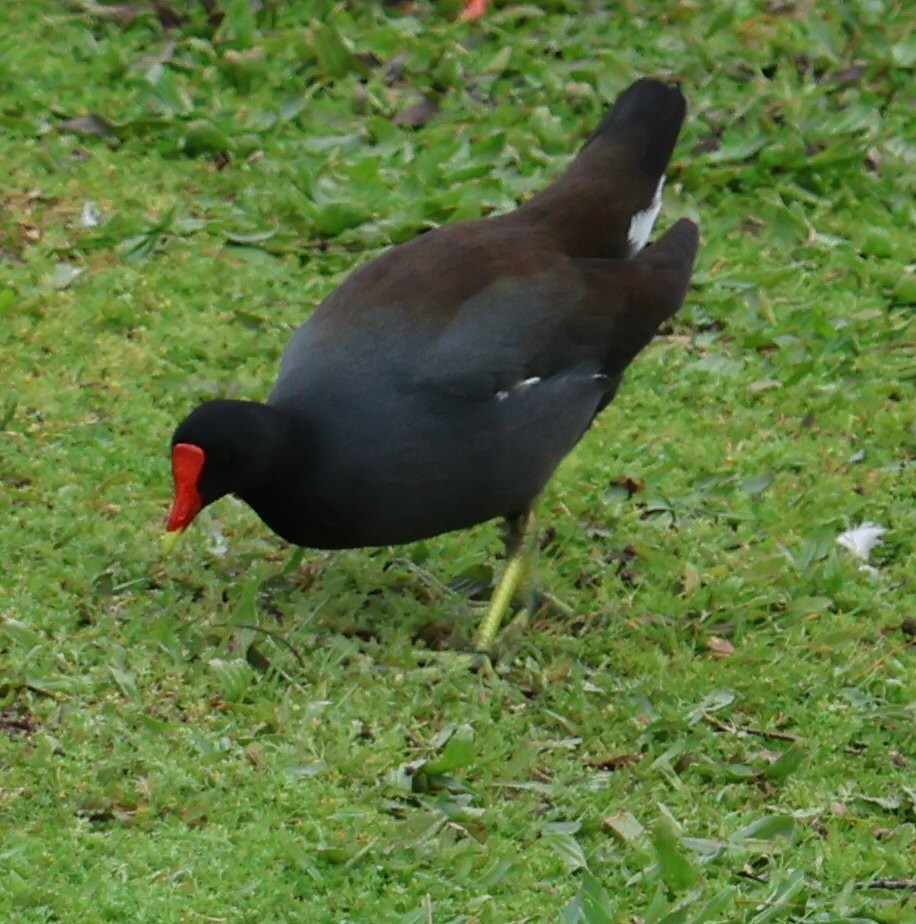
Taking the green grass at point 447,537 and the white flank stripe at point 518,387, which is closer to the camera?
the green grass at point 447,537

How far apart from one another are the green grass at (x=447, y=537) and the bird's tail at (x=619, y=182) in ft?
2.82

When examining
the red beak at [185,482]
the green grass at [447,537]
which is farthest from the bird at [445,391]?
the green grass at [447,537]

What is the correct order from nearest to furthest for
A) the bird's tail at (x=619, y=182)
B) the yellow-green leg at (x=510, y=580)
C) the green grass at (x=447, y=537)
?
the green grass at (x=447, y=537) → the yellow-green leg at (x=510, y=580) → the bird's tail at (x=619, y=182)

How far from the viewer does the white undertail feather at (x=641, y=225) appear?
Answer: 5.90 m

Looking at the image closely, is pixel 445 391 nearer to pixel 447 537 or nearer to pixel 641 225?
pixel 447 537

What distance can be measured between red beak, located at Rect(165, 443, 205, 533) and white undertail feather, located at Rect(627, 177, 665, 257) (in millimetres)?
1620

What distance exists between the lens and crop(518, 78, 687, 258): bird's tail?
226 inches

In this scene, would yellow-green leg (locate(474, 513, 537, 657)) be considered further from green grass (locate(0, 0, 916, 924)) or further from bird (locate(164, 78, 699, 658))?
green grass (locate(0, 0, 916, 924))

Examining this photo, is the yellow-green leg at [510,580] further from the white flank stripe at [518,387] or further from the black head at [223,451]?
the black head at [223,451]

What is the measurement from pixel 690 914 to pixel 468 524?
54.2 inches

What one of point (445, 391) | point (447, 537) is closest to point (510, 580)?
point (447, 537)

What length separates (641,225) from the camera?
5.96m

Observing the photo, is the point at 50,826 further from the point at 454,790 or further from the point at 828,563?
the point at 828,563

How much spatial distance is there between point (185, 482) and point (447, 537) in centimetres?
119
